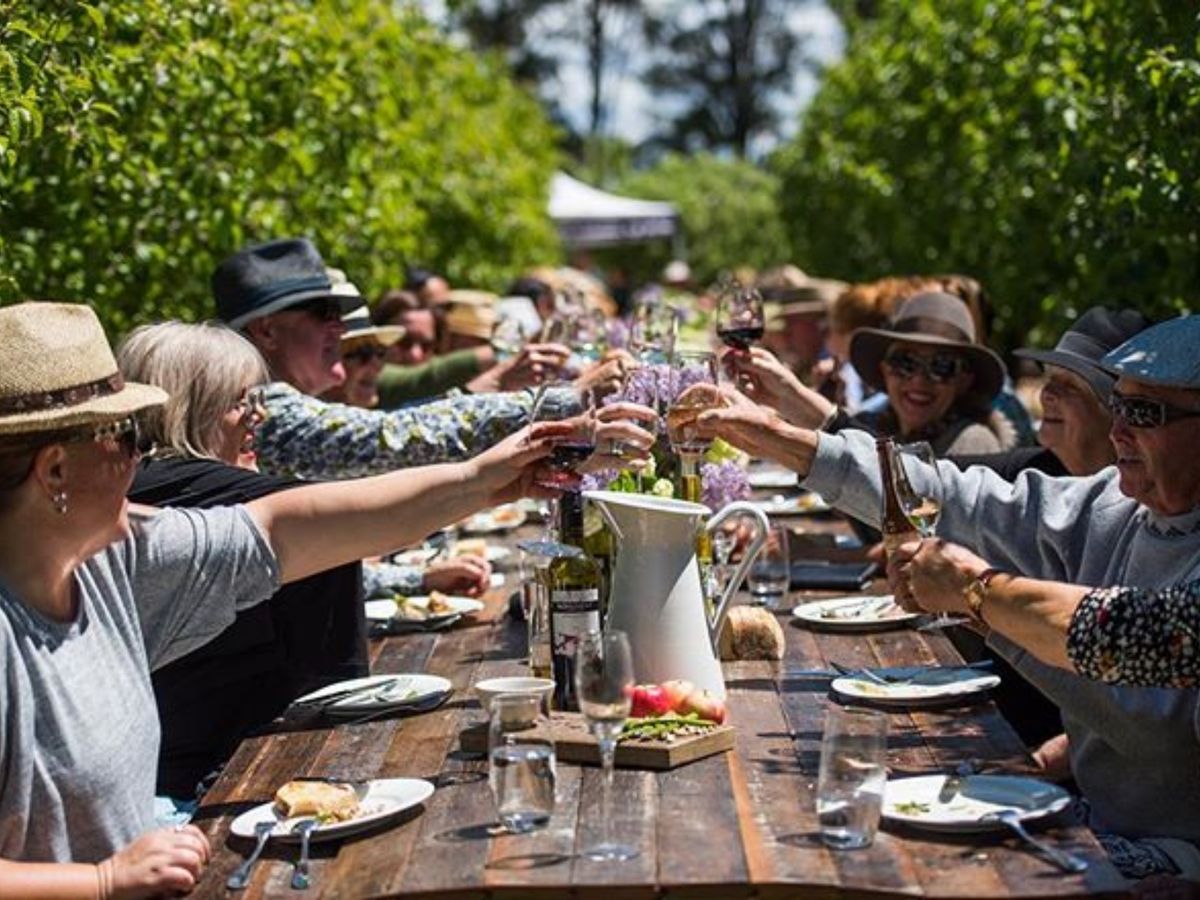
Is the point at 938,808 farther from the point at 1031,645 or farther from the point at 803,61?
the point at 803,61

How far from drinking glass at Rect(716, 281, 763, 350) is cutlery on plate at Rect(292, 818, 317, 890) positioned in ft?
8.44

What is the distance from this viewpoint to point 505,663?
4.60 metres

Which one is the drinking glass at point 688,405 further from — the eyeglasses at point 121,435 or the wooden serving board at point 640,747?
the eyeglasses at point 121,435

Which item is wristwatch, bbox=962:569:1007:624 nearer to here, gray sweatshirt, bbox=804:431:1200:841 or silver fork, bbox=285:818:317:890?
gray sweatshirt, bbox=804:431:1200:841

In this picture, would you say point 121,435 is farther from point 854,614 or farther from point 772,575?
point 772,575

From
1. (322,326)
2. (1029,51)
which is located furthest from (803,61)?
(322,326)

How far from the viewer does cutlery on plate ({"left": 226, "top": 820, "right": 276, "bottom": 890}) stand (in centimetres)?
297

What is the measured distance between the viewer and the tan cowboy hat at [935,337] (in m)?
6.68

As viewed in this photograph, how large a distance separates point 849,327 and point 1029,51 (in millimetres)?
1653

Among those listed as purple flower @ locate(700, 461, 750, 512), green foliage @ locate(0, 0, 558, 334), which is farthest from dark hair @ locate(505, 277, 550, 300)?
purple flower @ locate(700, 461, 750, 512)

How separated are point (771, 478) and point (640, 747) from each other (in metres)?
4.76

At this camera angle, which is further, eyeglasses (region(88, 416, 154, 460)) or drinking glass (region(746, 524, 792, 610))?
drinking glass (region(746, 524, 792, 610))

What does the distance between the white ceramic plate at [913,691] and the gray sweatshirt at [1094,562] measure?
0.13m

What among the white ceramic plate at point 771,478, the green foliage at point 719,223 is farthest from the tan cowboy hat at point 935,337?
the green foliage at point 719,223
